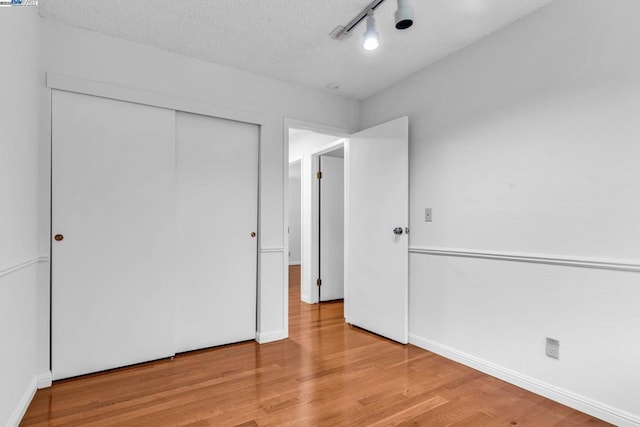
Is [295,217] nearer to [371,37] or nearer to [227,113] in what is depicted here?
[227,113]

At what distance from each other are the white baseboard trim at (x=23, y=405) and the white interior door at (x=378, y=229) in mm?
2560

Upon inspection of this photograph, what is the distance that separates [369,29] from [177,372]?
8.58 ft

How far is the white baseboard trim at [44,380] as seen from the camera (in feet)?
6.91

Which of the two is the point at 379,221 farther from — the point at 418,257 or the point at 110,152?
the point at 110,152

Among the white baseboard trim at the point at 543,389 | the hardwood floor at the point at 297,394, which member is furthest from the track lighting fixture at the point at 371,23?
the white baseboard trim at the point at 543,389

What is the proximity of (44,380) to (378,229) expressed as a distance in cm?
273

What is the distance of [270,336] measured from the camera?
119 inches

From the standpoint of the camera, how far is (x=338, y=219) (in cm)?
464

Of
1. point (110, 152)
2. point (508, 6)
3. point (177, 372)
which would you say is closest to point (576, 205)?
point (508, 6)

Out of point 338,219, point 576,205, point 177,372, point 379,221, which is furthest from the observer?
point 338,219

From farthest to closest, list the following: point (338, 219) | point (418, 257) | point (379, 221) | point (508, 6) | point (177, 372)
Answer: point (338, 219) < point (379, 221) < point (418, 257) < point (177, 372) < point (508, 6)

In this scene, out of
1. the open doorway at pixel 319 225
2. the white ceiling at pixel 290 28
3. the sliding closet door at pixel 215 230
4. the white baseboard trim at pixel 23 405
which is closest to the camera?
the white baseboard trim at pixel 23 405

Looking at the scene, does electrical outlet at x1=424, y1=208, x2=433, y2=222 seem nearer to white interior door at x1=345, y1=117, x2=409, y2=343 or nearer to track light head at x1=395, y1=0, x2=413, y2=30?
white interior door at x1=345, y1=117, x2=409, y2=343

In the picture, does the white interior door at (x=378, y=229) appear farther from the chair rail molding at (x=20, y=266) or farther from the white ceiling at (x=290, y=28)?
the chair rail molding at (x=20, y=266)
